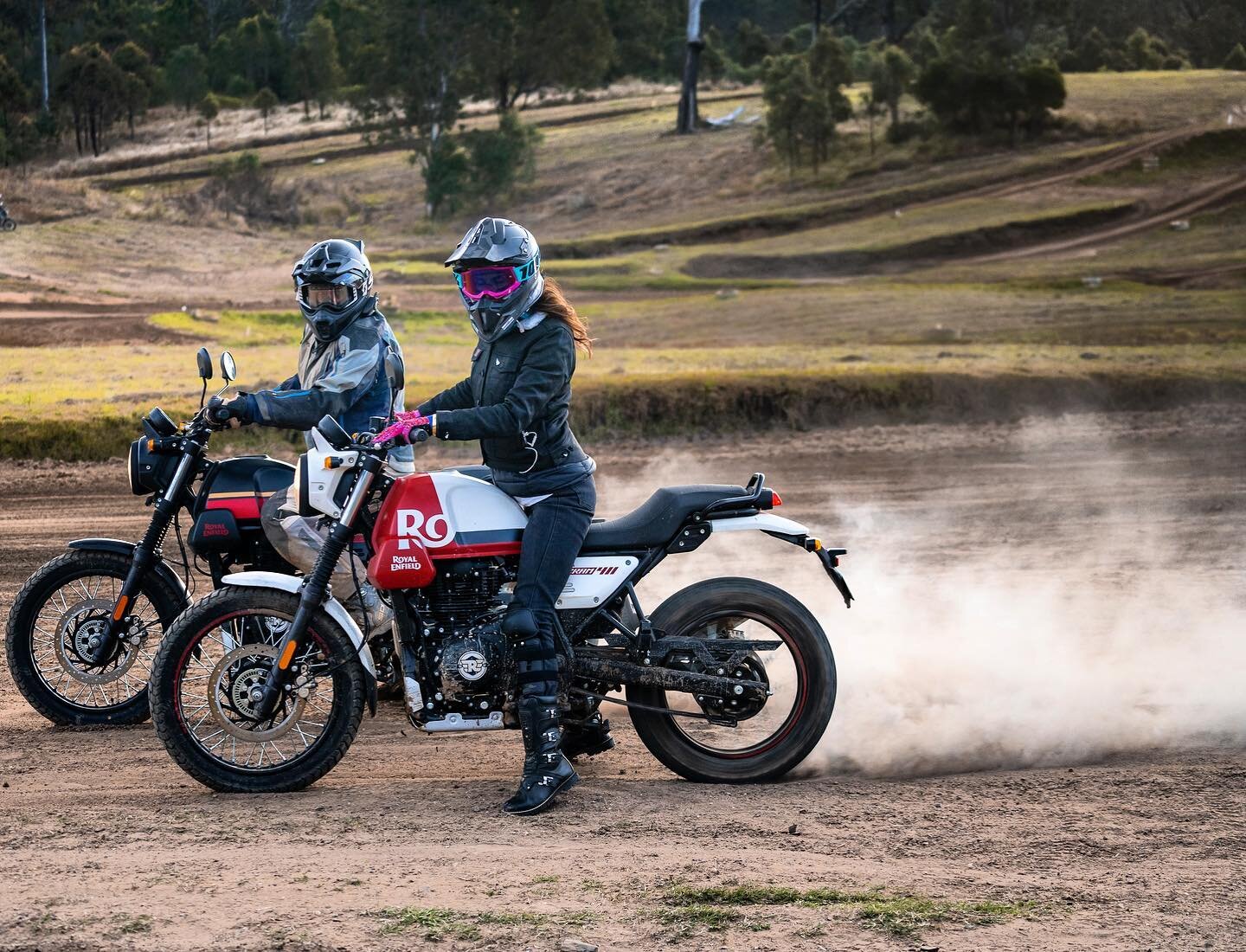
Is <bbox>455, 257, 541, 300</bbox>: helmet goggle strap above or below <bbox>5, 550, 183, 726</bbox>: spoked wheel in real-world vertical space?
above

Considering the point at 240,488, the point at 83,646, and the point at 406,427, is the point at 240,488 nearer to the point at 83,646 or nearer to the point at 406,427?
the point at 83,646

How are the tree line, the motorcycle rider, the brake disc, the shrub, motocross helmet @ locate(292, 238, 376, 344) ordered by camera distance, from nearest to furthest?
the motorcycle rider → motocross helmet @ locate(292, 238, 376, 344) → the brake disc → the tree line → the shrub

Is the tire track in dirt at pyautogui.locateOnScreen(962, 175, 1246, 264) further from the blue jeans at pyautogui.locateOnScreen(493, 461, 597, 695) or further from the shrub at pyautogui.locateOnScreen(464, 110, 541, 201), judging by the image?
the blue jeans at pyautogui.locateOnScreen(493, 461, 597, 695)

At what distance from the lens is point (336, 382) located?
722 centimetres

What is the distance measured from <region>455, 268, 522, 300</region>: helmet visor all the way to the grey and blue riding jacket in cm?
111

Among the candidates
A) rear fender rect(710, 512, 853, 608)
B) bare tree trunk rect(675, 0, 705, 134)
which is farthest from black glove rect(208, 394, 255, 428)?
bare tree trunk rect(675, 0, 705, 134)

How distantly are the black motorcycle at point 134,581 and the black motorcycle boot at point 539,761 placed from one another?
1.98 m

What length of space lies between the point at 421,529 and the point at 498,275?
3.78ft

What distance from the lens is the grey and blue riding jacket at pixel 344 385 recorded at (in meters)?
7.14

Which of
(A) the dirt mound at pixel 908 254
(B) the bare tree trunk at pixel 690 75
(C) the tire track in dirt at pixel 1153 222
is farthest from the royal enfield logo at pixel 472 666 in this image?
(B) the bare tree trunk at pixel 690 75

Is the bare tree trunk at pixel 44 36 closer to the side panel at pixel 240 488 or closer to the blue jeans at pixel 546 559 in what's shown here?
the side panel at pixel 240 488

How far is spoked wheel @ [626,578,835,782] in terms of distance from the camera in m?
6.50

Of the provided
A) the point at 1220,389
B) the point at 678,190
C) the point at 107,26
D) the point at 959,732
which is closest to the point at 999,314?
the point at 1220,389

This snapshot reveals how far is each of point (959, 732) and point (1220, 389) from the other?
46.2 feet
